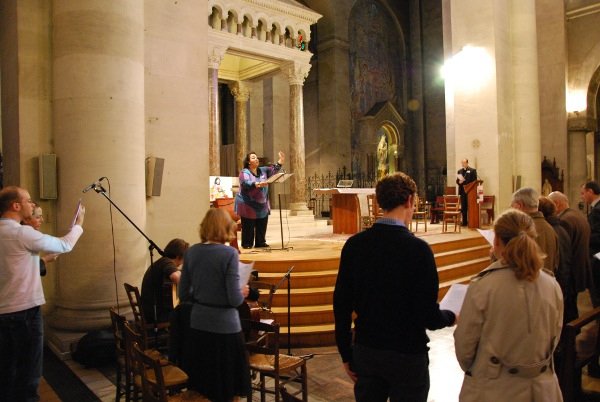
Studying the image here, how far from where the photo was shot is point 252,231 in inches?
310

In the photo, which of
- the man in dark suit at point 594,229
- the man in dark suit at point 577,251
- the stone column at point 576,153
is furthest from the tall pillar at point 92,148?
the stone column at point 576,153

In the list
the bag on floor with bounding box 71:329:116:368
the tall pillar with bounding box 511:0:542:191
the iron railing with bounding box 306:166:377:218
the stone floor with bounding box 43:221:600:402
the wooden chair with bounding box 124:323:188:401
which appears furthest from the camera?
the iron railing with bounding box 306:166:377:218

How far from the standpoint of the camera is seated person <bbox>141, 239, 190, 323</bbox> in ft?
12.9

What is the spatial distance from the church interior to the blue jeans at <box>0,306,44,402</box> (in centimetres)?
74

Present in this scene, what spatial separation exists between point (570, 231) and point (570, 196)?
472 inches

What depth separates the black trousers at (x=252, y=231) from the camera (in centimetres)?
786

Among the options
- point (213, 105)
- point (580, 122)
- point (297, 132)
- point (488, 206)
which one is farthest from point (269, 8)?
point (580, 122)

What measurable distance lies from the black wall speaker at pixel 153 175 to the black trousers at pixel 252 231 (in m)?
2.19

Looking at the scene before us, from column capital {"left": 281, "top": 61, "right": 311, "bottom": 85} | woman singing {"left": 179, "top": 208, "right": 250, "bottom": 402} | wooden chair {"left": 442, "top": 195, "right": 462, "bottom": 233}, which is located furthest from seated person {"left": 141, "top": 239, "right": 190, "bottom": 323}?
column capital {"left": 281, "top": 61, "right": 311, "bottom": 85}

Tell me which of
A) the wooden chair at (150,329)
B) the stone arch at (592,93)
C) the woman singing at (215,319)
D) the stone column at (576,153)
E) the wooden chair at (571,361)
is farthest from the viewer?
the stone arch at (592,93)

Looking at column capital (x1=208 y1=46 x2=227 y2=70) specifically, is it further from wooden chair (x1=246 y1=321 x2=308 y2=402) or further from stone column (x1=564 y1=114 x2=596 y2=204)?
stone column (x1=564 y1=114 x2=596 y2=204)

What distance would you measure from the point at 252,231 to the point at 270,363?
175 inches

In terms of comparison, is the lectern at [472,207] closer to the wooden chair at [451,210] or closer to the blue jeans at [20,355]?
the wooden chair at [451,210]

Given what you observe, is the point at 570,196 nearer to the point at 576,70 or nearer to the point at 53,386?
the point at 576,70
